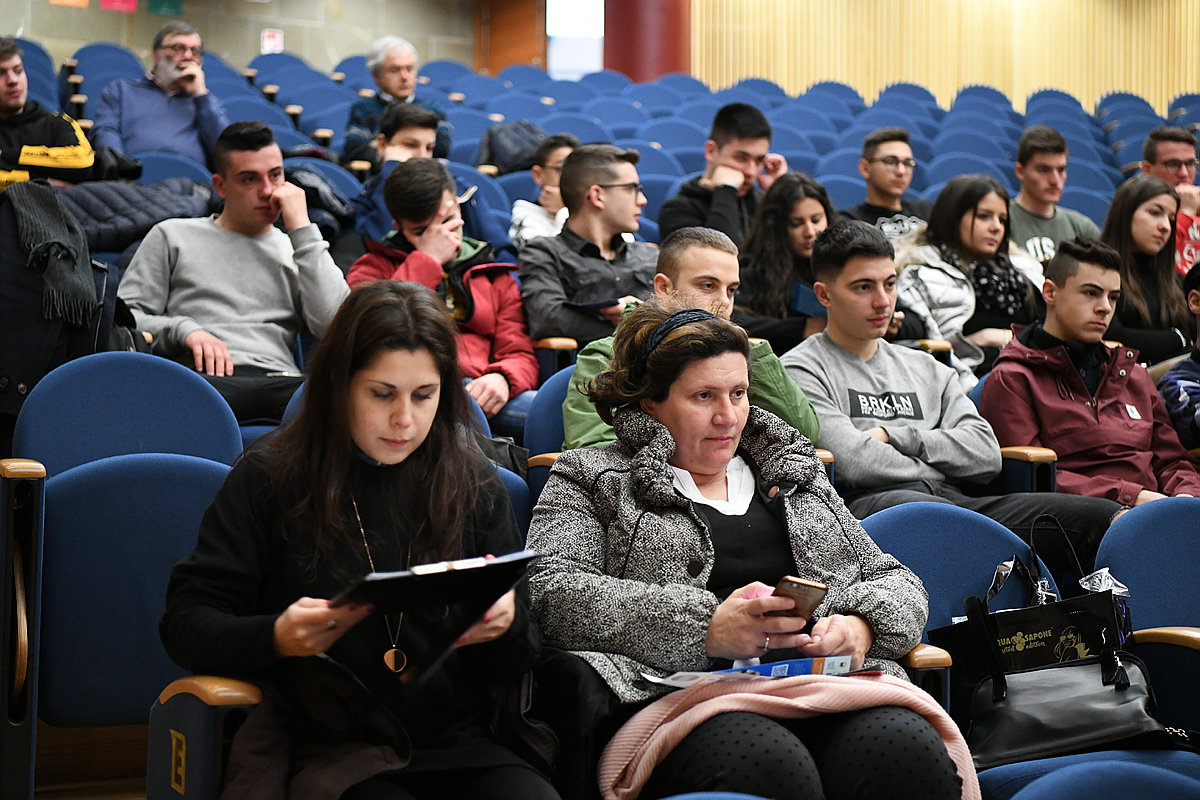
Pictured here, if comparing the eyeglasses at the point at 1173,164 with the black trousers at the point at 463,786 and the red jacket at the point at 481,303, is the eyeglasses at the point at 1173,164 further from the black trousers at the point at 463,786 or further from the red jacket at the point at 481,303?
the black trousers at the point at 463,786

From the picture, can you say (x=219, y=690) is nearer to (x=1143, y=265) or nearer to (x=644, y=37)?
(x=1143, y=265)

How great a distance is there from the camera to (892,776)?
146 cm

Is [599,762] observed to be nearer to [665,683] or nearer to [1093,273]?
[665,683]

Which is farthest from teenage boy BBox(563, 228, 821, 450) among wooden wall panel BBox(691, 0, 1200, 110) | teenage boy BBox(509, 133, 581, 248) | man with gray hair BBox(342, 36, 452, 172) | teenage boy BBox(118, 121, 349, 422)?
wooden wall panel BBox(691, 0, 1200, 110)

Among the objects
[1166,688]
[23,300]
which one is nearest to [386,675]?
[1166,688]

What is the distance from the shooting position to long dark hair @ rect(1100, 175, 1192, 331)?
371cm

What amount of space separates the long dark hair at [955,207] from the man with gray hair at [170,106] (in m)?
2.72

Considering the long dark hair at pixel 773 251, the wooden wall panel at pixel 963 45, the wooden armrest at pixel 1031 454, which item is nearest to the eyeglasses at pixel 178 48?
the long dark hair at pixel 773 251

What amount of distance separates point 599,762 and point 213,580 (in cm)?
53

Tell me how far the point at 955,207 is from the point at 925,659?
7.53 ft

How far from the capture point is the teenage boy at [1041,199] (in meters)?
4.38

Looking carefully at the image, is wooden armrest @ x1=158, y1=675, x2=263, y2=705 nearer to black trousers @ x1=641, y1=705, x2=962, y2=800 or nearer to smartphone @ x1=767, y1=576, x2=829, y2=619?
black trousers @ x1=641, y1=705, x2=962, y2=800

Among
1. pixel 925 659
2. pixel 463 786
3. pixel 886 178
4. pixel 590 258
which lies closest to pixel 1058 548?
pixel 925 659

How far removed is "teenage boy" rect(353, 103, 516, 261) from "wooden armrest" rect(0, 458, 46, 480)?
5.78ft
